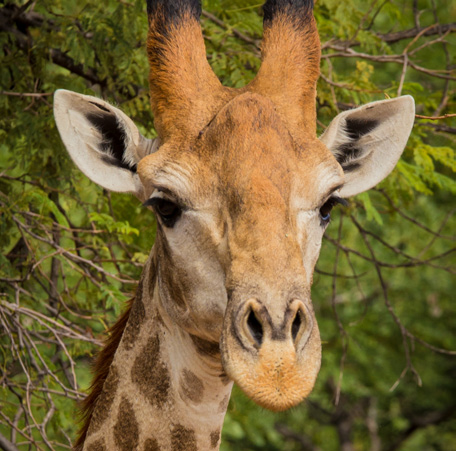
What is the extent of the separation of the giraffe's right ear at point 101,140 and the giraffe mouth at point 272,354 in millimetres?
1264

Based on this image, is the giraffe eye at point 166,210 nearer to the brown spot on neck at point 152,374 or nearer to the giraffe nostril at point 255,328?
the brown spot on neck at point 152,374

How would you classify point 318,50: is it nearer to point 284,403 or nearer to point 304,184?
point 304,184

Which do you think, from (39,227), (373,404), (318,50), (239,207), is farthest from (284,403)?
(373,404)

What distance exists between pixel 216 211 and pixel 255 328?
2.09 feet

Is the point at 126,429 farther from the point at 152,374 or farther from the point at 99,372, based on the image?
the point at 99,372

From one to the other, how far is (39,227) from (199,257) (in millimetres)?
2463

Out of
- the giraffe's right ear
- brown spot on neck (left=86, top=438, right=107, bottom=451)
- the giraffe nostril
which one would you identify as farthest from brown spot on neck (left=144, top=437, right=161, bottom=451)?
the giraffe's right ear

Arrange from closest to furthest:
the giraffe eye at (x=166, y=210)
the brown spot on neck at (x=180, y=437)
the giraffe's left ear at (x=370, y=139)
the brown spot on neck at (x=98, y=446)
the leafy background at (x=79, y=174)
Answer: the giraffe eye at (x=166, y=210)
the brown spot on neck at (x=180, y=437)
the brown spot on neck at (x=98, y=446)
the giraffe's left ear at (x=370, y=139)
the leafy background at (x=79, y=174)

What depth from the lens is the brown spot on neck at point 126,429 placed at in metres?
4.05

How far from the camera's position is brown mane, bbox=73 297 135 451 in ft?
14.6

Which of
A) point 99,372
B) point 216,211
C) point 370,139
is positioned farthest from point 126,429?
point 370,139

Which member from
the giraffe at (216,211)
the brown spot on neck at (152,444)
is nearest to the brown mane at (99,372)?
the giraffe at (216,211)

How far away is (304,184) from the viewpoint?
12.2ft

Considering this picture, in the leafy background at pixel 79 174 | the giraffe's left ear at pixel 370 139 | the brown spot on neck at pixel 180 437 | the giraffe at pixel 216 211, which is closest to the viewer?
the giraffe at pixel 216 211
